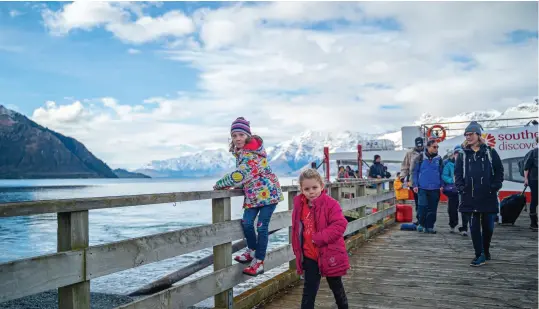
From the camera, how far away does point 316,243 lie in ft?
13.0

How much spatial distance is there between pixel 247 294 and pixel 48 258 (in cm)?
253

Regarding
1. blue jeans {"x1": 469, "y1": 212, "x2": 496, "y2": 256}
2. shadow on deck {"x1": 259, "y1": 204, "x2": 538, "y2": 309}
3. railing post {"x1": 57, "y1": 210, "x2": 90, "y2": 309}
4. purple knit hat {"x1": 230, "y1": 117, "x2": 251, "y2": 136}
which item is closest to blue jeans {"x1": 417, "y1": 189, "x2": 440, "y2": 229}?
shadow on deck {"x1": 259, "y1": 204, "x2": 538, "y2": 309}

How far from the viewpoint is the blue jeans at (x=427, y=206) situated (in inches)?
405

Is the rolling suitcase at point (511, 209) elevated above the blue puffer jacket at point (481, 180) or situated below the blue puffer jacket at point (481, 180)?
below

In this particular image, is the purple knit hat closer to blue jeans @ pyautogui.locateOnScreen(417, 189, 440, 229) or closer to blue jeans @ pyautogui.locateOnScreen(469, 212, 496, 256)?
blue jeans @ pyautogui.locateOnScreen(469, 212, 496, 256)

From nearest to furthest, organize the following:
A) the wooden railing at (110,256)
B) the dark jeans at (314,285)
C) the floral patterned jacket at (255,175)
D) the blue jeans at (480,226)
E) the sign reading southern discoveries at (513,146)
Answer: the wooden railing at (110,256) < the dark jeans at (314,285) < the floral patterned jacket at (255,175) < the blue jeans at (480,226) < the sign reading southern discoveries at (513,146)

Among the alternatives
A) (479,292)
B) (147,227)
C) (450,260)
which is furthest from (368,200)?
(147,227)

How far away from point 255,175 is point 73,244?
2.06m

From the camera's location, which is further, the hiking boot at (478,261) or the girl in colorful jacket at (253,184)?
the hiking boot at (478,261)

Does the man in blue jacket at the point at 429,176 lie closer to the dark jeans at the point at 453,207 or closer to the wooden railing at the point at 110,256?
the dark jeans at the point at 453,207

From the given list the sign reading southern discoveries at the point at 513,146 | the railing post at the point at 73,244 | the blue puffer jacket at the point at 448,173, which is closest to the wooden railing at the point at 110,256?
the railing post at the point at 73,244

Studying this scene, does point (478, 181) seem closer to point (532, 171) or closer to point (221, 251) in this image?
point (221, 251)

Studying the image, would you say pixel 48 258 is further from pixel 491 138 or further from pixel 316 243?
pixel 491 138

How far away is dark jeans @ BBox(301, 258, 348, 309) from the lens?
4121 millimetres
